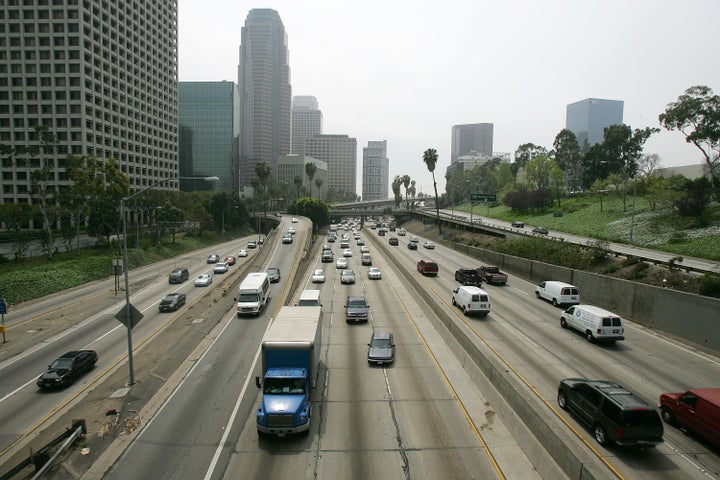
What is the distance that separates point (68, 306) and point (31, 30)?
91851mm

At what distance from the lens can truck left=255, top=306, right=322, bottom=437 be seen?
16.1m

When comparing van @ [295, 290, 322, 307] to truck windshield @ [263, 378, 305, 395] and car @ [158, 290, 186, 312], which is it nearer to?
car @ [158, 290, 186, 312]

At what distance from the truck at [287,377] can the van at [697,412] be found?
1413 cm

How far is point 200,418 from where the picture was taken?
18.3 metres

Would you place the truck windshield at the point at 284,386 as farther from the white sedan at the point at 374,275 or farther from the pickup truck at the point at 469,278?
the white sedan at the point at 374,275

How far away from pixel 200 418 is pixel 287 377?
4.34 metres

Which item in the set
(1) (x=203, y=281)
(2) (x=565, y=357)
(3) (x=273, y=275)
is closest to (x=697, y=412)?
(2) (x=565, y=357)

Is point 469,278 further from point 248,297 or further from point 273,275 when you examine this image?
point 273,275

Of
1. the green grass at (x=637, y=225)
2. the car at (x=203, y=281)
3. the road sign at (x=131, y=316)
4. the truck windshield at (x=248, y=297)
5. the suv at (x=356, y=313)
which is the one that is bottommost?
the car at (x=203, y=281)

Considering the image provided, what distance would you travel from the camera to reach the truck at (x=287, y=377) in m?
16.1

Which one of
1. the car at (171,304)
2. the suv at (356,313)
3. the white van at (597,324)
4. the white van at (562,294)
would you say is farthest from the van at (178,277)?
the white van at (597,324)

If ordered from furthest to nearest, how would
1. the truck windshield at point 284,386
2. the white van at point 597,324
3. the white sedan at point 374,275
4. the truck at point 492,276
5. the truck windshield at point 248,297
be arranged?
the white sedan at point 374,275, the truck at point 492,276, the truck windshield at point 248,297, the white van at point 597,324, the truck windshield at point 284,386

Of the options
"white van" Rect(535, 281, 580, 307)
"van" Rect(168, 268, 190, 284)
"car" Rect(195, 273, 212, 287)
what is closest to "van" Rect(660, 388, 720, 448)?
"white van" Rect(535, 281, 580, 307)

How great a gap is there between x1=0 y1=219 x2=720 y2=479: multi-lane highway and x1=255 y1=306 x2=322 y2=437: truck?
782mm
